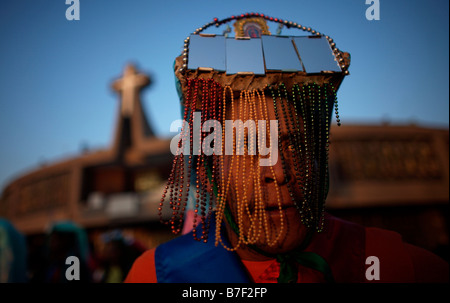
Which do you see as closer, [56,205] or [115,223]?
[115,223]

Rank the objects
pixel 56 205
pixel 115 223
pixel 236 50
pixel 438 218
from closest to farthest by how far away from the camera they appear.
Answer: pixel 236 50 < pixel 438 218 < pixel 115 223 < pixel 56 205

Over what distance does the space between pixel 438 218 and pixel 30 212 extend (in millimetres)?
15148

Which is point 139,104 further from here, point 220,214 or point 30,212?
point 220,214

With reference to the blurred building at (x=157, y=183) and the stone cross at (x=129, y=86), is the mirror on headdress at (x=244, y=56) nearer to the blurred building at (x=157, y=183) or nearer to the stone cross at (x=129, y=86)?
the blurred building at (x=157, y=183)

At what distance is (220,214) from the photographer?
1229 mm

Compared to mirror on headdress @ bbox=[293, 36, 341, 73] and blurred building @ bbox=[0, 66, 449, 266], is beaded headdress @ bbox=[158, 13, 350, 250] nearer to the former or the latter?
mirror on headdress @ bbox=[293, 36, 341, 73]

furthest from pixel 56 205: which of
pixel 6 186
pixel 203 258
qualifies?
pixel 203 258

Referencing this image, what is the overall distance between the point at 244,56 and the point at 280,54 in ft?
0.56

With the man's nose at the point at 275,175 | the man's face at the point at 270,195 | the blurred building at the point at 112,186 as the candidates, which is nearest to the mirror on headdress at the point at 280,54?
the man's face at the point at 270,195

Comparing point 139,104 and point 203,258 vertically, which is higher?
point 139,104

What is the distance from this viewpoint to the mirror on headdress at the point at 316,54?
1205 millimetres

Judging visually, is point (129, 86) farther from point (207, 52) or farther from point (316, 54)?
point (316, 54)
